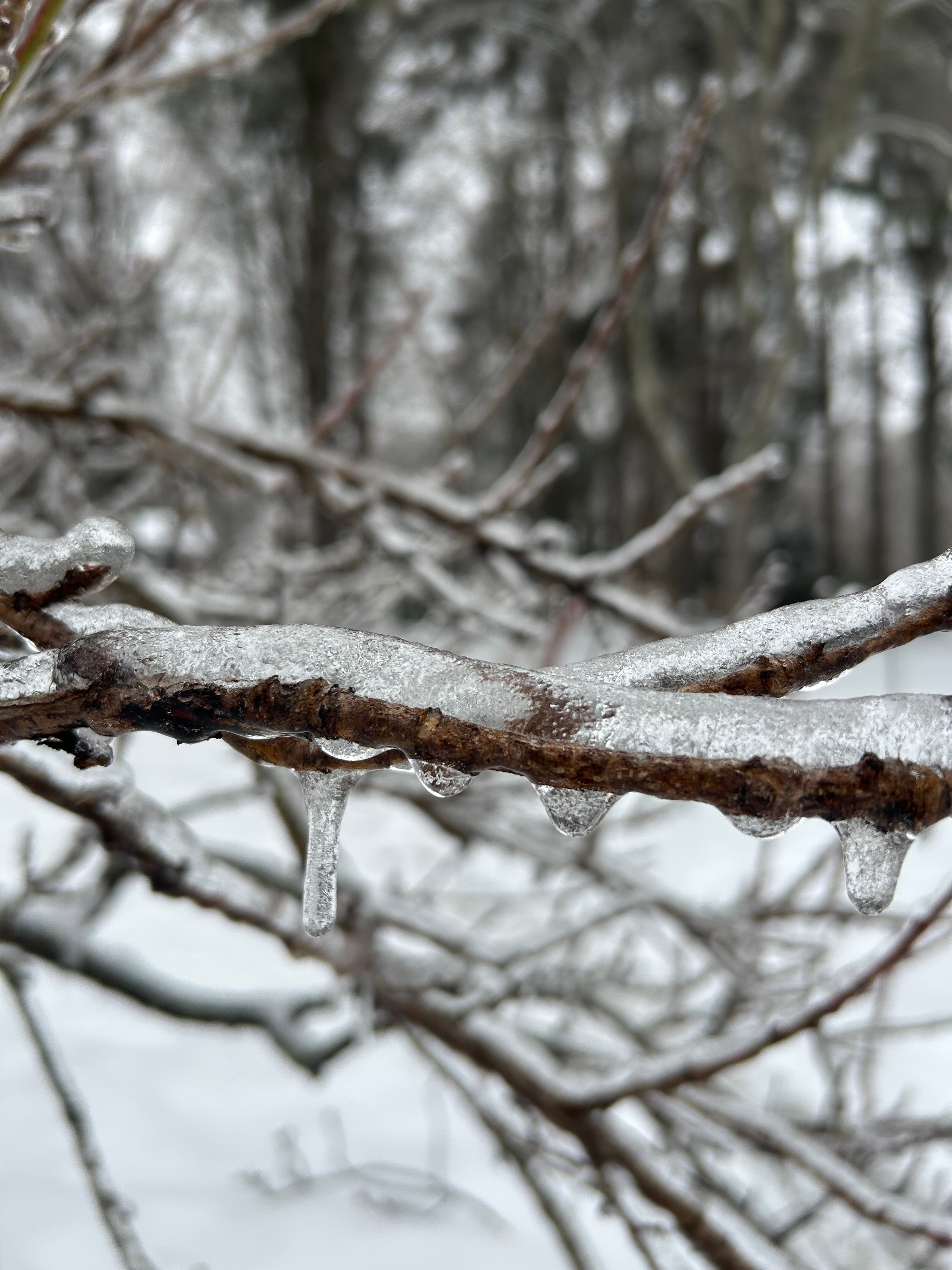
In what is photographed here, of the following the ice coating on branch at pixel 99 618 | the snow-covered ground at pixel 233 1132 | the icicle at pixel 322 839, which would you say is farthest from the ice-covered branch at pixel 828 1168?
the ice coating on branch at pixel 99 618

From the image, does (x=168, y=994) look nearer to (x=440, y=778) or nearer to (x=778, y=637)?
(x=440, y=778)

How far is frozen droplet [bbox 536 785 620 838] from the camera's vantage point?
1.39 ft

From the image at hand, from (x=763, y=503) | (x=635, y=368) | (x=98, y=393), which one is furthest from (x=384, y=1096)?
(x=763, y=503)

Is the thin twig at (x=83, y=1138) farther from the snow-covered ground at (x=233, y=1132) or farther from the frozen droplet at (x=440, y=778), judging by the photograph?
the frozen droplet at (x=440, y=778)

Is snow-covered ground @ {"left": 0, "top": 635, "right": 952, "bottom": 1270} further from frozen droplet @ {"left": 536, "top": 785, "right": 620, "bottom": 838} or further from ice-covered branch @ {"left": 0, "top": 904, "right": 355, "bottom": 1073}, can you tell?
frozen droplet @ {"left": 536, "top": 785, "right": 620, "bottom": 838}

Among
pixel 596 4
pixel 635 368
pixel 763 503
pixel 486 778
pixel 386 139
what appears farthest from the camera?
pixel 763 503

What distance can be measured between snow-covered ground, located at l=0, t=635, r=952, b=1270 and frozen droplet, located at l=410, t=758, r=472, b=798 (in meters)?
1.19

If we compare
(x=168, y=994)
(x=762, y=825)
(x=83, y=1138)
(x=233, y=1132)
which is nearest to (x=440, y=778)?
(x=762, y=825)

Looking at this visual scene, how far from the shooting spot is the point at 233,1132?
1858 mm

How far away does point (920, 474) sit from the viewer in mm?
12742

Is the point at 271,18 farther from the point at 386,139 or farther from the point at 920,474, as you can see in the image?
the point at 920,474

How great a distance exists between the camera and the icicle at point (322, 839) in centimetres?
48

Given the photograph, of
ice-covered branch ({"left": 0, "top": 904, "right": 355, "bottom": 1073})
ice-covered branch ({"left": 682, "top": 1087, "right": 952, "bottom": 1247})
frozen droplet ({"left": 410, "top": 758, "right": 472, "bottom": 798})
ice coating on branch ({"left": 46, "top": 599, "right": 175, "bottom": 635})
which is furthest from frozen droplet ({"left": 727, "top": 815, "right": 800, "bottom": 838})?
ice-covered branch ({"left": 0, "top": 904, "right": 355, "bottom": 1073})

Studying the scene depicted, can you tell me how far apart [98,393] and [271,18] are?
26.9 ft
